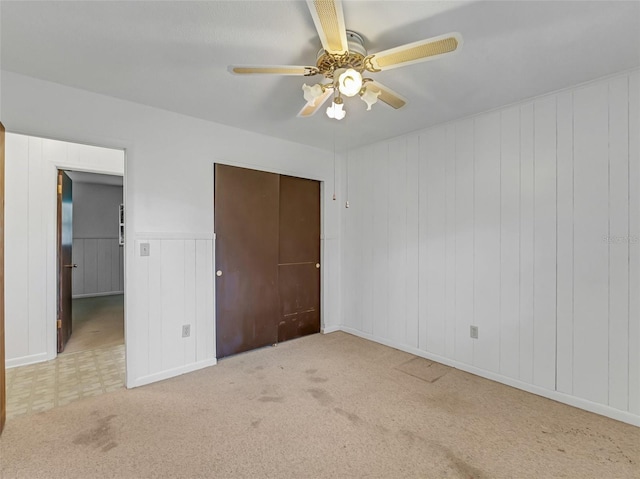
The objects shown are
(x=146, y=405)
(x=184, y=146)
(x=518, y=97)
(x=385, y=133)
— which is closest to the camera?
(x=146, y=405)

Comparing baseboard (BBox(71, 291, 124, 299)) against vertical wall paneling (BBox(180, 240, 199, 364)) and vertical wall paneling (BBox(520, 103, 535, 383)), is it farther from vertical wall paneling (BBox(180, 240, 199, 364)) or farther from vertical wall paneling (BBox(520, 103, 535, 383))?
vertical wall paneling (BBox(520, 103, 535, 383))

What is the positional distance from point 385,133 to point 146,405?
3367 millimetres

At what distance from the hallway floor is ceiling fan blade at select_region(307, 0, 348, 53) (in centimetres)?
307

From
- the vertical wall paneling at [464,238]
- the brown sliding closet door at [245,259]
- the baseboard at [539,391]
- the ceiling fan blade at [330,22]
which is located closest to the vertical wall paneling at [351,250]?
the baseboard at [539,391]

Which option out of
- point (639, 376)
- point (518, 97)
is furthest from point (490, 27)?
point (639, 376)

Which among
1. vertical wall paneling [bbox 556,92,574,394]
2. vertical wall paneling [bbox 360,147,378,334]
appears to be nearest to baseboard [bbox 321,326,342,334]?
vertical wall paneling [bbox 360,147,378,334]

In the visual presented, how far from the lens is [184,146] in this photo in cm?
295

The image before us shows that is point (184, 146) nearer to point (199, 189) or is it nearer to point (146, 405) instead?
point (199, 189)

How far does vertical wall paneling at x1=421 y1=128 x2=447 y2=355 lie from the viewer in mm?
3184

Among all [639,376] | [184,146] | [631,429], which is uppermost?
[184,146]

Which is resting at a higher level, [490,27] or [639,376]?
[490,27]

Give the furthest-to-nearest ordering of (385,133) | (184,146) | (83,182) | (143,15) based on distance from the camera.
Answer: (83,182), (385,133), (184,146), (143,15)

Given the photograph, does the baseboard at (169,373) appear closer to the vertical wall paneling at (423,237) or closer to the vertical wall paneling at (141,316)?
the vertical wall paneling at (141,316)

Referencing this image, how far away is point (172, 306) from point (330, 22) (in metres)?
2.60
